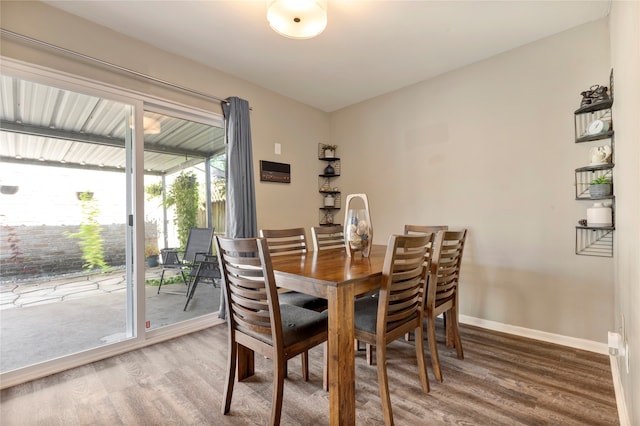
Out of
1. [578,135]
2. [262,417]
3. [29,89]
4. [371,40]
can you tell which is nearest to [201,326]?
[262,417]

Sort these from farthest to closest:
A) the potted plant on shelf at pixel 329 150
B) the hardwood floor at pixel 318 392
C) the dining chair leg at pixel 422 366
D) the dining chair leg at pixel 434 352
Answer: the potted plant on shelf at pixel 329 150 < the dining chair leg at pixel 434 352 < the dining chair leg at pixel 422 366 < the hardwood floor at pixel 318 392

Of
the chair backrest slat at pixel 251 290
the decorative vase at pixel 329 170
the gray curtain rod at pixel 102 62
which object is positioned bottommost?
the chair backrest slat at pixel 251 290

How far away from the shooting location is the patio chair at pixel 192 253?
112 inches

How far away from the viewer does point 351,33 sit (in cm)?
238

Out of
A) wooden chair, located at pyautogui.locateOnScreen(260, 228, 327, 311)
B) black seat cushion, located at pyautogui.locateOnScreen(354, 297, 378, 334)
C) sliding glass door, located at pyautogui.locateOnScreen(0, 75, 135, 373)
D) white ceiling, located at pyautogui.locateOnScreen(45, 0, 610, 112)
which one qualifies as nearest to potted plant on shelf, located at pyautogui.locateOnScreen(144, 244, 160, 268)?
sliding glass door, located at pyautogui.locateOnScreen(0, 75, 135, 373)

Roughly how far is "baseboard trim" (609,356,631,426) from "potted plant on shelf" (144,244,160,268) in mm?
3251

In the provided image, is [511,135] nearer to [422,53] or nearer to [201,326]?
[422,53]

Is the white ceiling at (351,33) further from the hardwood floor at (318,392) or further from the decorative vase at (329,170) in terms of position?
the hardwood floor at (318,392)

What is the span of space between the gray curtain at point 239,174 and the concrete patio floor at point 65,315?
81 centimetres

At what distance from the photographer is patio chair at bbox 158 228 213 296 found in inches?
112

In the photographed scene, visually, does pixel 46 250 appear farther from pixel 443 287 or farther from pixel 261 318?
pixel 443 287

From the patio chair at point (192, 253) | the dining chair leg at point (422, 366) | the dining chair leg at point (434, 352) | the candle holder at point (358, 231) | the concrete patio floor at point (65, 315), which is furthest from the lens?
the patio chair at point (192, 253)

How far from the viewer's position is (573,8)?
2.12 m

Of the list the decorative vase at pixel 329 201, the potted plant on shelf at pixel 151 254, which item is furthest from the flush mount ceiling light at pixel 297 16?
the decorative vase at pixel 329 201
